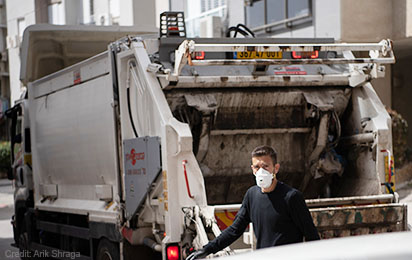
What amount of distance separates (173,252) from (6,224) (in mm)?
10666

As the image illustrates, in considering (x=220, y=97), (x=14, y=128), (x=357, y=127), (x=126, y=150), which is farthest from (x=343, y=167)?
(x=14, y=128)

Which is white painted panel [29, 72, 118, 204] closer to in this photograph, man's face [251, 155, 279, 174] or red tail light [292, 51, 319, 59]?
red tail light [292, 51, 319, 59]

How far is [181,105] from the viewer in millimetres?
6555

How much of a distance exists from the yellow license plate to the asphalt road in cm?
593

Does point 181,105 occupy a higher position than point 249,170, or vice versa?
point 181,105

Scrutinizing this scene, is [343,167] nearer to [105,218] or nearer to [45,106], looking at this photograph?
[105,218]

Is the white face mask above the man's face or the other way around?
the other way around

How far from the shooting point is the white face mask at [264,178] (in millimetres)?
4211

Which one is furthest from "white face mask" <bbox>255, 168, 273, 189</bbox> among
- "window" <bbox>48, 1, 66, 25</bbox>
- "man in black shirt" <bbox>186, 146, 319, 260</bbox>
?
"window" <bbox>48, 1, 66, 25</bbox>

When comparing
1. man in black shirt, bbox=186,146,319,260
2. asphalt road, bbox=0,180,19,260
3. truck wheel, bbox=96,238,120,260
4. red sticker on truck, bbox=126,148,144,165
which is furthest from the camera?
asphalt road, bbox=0,180,19,260

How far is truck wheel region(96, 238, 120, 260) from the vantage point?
6.99 meters

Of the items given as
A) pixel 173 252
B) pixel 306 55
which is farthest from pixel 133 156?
pixel 306 55

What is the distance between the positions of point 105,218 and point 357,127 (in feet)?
8.60

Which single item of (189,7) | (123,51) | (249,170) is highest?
(189,7)
